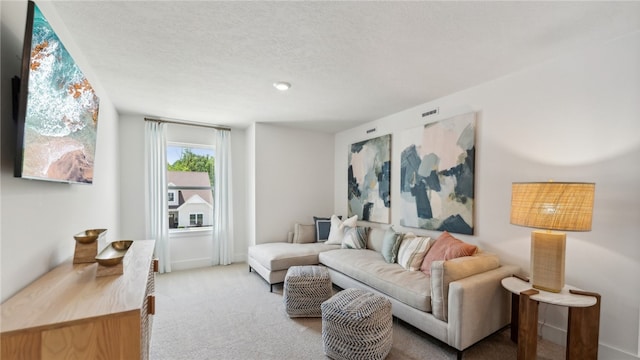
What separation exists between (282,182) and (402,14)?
3.40 m

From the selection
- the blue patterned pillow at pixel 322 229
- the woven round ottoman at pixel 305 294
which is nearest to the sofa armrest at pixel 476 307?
the woven round ottoman at pixel 305 294

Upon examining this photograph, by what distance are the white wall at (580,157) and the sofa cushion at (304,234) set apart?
237 cm

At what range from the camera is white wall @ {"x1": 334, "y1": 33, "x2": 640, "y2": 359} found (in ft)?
6.23

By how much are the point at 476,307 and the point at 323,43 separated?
7.73 feet

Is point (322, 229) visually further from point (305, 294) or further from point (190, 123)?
point (190, 123)

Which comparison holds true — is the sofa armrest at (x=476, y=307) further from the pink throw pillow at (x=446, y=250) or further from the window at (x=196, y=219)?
the window at (x=196, y=219)

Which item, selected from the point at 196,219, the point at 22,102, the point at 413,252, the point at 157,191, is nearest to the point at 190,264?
the point at 196,219

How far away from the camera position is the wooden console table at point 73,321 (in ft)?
3.13

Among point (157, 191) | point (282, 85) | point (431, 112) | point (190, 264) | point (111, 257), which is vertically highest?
point (282, 85)

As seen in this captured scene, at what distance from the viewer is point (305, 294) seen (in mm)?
2771

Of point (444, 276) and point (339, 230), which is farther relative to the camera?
point (339, 230)

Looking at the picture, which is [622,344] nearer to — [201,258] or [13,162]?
[13,162]

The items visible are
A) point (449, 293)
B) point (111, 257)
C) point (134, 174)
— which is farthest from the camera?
point (134, 174)

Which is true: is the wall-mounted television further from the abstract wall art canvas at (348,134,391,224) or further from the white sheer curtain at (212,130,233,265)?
the abstract wall art canvas at (348,134,391,224)
